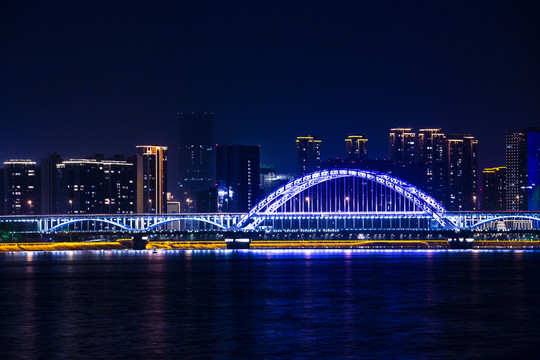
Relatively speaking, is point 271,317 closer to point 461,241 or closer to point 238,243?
point 461,241

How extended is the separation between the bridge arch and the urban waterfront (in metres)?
92.8

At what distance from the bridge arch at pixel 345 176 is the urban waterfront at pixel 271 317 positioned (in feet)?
305

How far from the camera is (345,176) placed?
176 metres

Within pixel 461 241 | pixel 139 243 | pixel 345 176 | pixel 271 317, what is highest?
pixel 345 176

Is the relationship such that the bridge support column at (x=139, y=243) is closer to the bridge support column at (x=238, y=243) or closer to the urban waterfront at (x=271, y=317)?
the bridge support column at (x=238, y=243)

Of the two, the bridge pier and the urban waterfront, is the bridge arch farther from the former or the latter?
the urban waterfront

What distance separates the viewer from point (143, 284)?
7425cm

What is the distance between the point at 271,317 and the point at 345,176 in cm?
12912

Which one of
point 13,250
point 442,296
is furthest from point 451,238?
point 442,296

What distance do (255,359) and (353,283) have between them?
133 ft

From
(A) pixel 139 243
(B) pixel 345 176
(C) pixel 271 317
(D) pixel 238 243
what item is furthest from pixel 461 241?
(C) pixel 271 317

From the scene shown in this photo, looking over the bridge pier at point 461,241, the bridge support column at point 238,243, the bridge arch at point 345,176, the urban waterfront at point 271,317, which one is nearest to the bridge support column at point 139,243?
the bridge support column at point 238,243

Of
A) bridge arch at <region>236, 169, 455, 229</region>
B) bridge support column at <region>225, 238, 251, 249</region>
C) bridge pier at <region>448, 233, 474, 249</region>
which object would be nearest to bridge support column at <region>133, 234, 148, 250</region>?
bridge support column at <region>225, 238, 251, 249</region>

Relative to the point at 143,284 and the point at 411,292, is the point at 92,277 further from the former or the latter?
the point at 411,292
